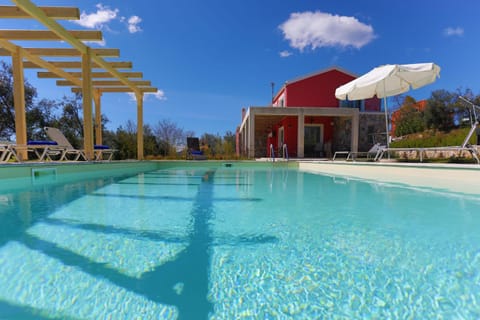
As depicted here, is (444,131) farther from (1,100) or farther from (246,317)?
(1,100)

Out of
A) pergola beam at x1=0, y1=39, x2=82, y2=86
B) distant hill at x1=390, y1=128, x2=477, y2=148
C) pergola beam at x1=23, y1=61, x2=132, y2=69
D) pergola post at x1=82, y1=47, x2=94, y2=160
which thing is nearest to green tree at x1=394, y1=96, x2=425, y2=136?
distant hill at x1=390, y1=128, x2=477, y2=148

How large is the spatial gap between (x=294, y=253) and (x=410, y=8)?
13.5 meters

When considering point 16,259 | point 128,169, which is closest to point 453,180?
point 16,259

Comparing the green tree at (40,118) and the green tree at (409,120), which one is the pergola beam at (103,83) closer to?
the green tree at (40,118)

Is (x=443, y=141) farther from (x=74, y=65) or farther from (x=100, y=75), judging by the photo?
(x=74, y=65)

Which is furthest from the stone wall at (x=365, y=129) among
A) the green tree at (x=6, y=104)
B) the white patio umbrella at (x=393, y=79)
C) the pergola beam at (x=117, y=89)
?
the green tree at (x=6, y=104)

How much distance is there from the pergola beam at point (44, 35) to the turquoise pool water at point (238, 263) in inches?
210

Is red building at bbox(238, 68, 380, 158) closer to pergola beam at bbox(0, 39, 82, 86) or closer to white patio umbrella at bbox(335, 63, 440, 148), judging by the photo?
white patio umbrella at bbox(335, 63, 440, 148)

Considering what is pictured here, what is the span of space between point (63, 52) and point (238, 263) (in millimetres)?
8436

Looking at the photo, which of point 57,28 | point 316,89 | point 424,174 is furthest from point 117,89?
point 316,89

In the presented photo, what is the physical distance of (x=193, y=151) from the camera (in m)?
11.3

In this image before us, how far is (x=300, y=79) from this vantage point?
14.1 metres

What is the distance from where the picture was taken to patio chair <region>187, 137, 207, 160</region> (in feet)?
36.6

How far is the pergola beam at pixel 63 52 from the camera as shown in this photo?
266 inches
